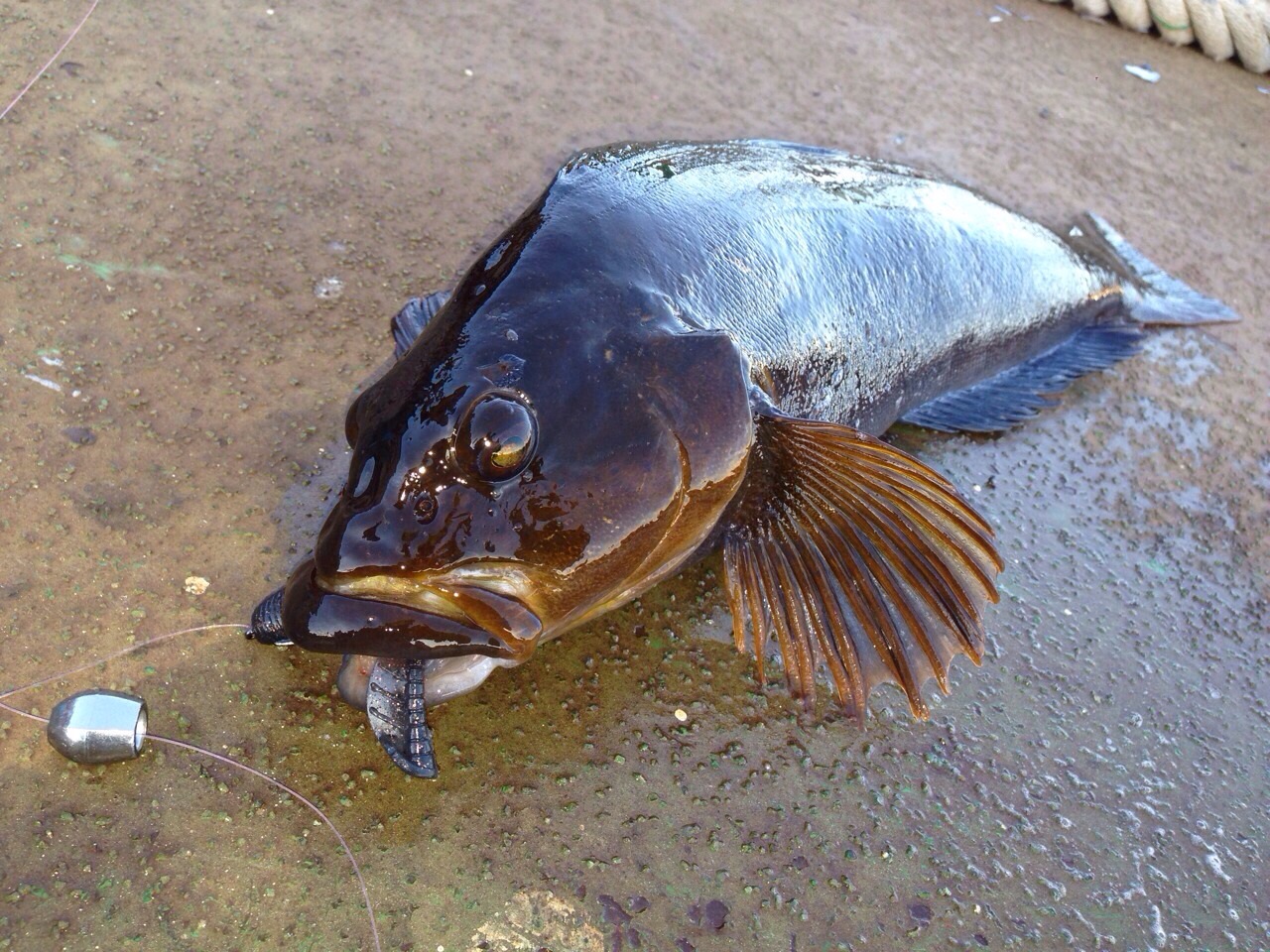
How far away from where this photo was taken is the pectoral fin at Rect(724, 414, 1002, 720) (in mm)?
1946

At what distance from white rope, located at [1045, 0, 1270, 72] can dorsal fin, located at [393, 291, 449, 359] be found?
5921mm

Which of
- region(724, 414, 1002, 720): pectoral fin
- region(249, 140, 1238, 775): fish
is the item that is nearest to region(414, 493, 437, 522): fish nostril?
region(249, 140, 1238, 775): fish

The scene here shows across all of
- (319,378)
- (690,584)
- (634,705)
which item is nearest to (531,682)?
(634,705)

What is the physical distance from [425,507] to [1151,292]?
360 centimetres

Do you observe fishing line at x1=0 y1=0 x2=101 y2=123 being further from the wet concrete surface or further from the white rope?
the white rope

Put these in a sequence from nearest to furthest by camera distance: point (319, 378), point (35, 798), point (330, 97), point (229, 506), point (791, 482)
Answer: point (35, 798), point (791, 482), point (229, 506), point (319, 378), point (330, 97)

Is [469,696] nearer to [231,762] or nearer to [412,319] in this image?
[231,762]

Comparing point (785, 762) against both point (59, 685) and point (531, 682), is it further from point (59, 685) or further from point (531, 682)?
point (59, 685)

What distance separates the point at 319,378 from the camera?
8.61 feet

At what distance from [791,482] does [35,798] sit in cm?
159

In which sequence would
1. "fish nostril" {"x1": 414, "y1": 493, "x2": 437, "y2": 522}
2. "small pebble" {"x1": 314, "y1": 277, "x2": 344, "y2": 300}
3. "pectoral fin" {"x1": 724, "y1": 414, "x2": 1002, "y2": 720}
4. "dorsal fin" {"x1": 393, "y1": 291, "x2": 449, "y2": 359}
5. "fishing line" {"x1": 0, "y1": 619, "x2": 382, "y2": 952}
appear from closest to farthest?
"fish nostril" {"x1": 414, "y1": 493, "x2": 437, "y2": 522} < "fishing line" {"x1": 0, "y1": 619, "x2": 382, "y2": 952} < "pectoral fin" {"x1": 724, "y1": 414, "x2": 1002, "y2": 720} < "dorsal fin" {"x1": 393, "y1": 291, "x2": 449, "y2": 359} < "small pebble" {"x1": 314, "y1": 277, "x2": 344, "y2": 300}

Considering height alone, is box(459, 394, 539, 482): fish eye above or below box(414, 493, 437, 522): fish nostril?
above

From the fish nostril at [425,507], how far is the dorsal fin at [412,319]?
0.73 metres

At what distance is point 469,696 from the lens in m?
2.04
